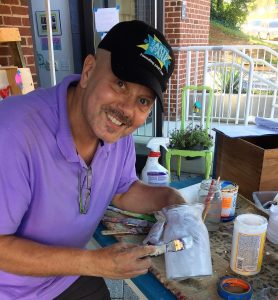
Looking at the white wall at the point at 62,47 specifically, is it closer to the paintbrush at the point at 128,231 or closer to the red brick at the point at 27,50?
the red brick at the point at 27,50

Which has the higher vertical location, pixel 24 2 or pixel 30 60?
pixel 24 2

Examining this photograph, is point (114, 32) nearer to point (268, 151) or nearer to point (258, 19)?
point (268, 151)

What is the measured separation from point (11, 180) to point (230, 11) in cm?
1486

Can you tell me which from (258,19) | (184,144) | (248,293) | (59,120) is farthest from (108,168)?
(258,19)

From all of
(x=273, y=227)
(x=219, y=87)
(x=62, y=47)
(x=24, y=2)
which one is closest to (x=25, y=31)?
(x=24, y=2)

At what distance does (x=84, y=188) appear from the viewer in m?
1.02

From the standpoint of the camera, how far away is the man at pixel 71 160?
81cm

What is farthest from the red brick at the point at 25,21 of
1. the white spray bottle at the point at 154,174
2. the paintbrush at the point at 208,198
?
the paintbrush at the point at 208,198

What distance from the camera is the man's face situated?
897 millimetres

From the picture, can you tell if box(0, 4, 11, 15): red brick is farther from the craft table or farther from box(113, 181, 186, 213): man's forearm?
the craft table

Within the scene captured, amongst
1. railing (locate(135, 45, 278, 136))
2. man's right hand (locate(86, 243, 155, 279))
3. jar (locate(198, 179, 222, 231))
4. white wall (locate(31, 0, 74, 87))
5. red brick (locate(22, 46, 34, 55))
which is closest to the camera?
man's right hand (locate(86, 243, 155, 279))

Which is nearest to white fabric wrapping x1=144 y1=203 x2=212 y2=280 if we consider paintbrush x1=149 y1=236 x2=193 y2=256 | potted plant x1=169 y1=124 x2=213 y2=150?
paintbrush x1=149 y1=236 x2=193 y2=256

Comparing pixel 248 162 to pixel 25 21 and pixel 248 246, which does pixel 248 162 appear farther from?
pixel 25 21

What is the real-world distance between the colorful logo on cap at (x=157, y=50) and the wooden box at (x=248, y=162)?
0.58 m
